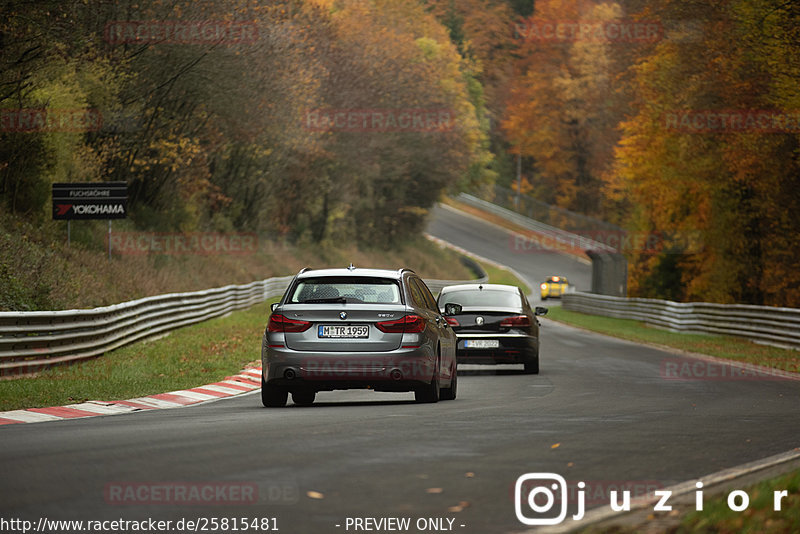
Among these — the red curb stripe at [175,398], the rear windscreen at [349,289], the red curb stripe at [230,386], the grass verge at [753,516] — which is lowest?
the red curb stripe at [230,386]

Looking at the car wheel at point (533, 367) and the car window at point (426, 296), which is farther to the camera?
the car wheel at point (533, 367)

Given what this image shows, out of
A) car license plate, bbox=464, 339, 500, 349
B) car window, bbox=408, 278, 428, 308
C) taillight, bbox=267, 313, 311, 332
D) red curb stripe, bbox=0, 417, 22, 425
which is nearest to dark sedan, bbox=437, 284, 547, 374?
car license plate, bbox=464, 339, 500, 349

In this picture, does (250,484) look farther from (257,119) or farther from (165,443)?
(257,119)

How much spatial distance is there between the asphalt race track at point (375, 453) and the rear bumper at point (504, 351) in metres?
4.45

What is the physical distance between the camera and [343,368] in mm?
13703

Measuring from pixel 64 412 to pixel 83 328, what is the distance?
692cm

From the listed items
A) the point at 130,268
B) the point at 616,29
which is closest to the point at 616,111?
the point at 616,29

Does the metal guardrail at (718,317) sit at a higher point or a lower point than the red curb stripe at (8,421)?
lower

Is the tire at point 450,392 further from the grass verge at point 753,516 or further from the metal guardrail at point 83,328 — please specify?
the grass verge at point 753,516

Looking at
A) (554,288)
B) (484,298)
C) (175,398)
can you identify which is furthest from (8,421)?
(554,288)

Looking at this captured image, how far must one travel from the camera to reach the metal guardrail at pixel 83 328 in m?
17.2

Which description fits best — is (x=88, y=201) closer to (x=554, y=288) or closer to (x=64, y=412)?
(x=64, y=412)

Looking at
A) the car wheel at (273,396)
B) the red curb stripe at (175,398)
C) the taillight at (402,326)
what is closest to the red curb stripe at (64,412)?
the red curb stripe at (175,398)

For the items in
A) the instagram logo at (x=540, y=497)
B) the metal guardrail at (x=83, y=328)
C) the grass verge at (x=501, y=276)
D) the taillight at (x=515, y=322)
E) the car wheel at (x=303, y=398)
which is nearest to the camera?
the instagram logo at (x=540, y=497)
